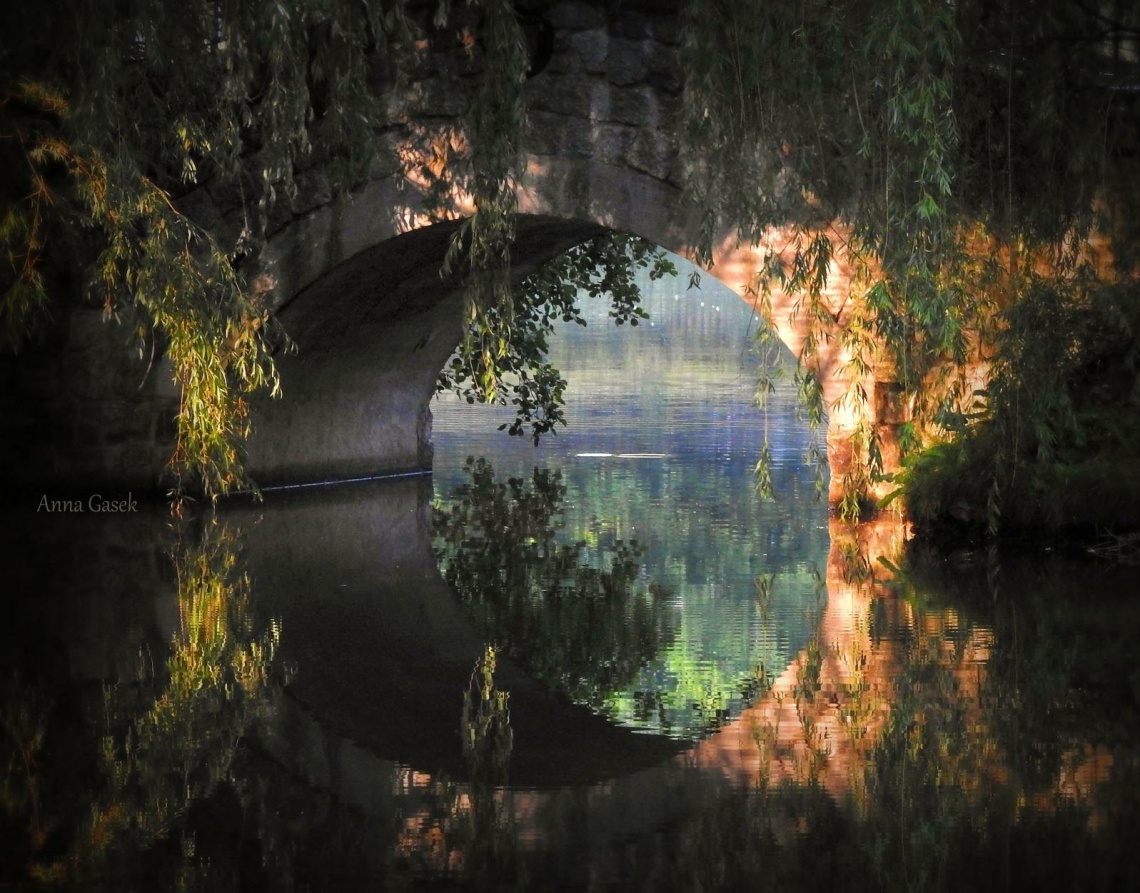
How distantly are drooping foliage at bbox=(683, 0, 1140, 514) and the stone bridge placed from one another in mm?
443

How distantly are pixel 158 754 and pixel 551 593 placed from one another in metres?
2.85

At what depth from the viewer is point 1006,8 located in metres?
7.10

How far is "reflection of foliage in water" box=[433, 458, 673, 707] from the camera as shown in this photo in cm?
577

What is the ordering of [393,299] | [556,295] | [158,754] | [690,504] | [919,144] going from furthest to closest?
1. [556,295]
2. [393,299]
3. [690,504]
4. [919,144]
5. [158,754]

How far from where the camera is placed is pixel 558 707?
16.6 feet

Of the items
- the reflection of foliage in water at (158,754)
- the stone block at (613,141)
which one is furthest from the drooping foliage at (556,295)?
the reflection of foliage in water at (158,754)

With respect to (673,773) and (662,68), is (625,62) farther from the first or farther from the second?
(673,773)

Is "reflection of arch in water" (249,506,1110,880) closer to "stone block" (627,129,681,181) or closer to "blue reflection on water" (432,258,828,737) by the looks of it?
"blue reflection on water" (432,258,828,737)

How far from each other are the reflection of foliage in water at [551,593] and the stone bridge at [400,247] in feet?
4.18

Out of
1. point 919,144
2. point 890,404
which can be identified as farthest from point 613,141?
point 919,144

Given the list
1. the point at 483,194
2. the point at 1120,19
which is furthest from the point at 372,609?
the point at 1120,19

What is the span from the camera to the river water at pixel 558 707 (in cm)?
362

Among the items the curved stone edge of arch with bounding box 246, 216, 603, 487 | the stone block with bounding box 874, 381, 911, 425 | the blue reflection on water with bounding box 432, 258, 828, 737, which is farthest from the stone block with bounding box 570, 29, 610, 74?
the stone block with bounding box 874, 381, 911, 425

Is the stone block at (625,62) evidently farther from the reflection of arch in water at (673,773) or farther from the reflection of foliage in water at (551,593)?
the reflection of arch in water at (673,773)
